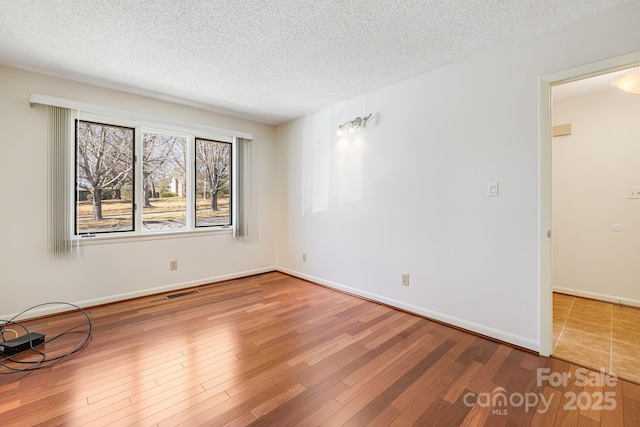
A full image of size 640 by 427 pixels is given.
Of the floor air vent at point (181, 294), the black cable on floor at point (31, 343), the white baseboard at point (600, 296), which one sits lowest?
the black cable on floor at point (31, 343)

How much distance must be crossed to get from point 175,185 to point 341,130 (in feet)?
7.56

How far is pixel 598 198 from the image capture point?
334 centimetres

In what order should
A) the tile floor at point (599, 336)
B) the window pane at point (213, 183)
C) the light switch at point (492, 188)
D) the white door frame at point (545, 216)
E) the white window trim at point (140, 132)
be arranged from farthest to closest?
1. the window pane at point (213, 183)
2. the white window trim at point (140, 132)
3. the light switch at point (492, 188)
4. the white door frame at point (545, 216)
5. the tile floor at point (599, 336)

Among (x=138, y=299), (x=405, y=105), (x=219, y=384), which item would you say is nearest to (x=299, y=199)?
(x=405, y=105)

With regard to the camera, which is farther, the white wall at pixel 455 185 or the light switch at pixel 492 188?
the light switch at pixel 492 188

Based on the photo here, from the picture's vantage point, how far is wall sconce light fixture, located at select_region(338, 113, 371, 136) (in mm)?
3398

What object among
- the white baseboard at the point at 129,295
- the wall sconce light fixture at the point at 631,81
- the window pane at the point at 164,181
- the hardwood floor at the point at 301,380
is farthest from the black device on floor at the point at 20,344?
the wall sconce light fixture at the point at 631,81

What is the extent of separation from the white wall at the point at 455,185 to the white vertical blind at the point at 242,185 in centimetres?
122

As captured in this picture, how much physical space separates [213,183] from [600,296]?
5044 millimetres

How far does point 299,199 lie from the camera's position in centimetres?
440

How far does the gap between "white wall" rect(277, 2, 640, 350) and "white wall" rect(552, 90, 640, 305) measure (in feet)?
6.16

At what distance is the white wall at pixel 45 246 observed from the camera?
2.70m

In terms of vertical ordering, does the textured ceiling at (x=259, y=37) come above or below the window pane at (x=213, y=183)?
above

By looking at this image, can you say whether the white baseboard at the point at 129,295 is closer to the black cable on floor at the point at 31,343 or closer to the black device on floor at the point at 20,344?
the black cable on floor at the point at 31,343
